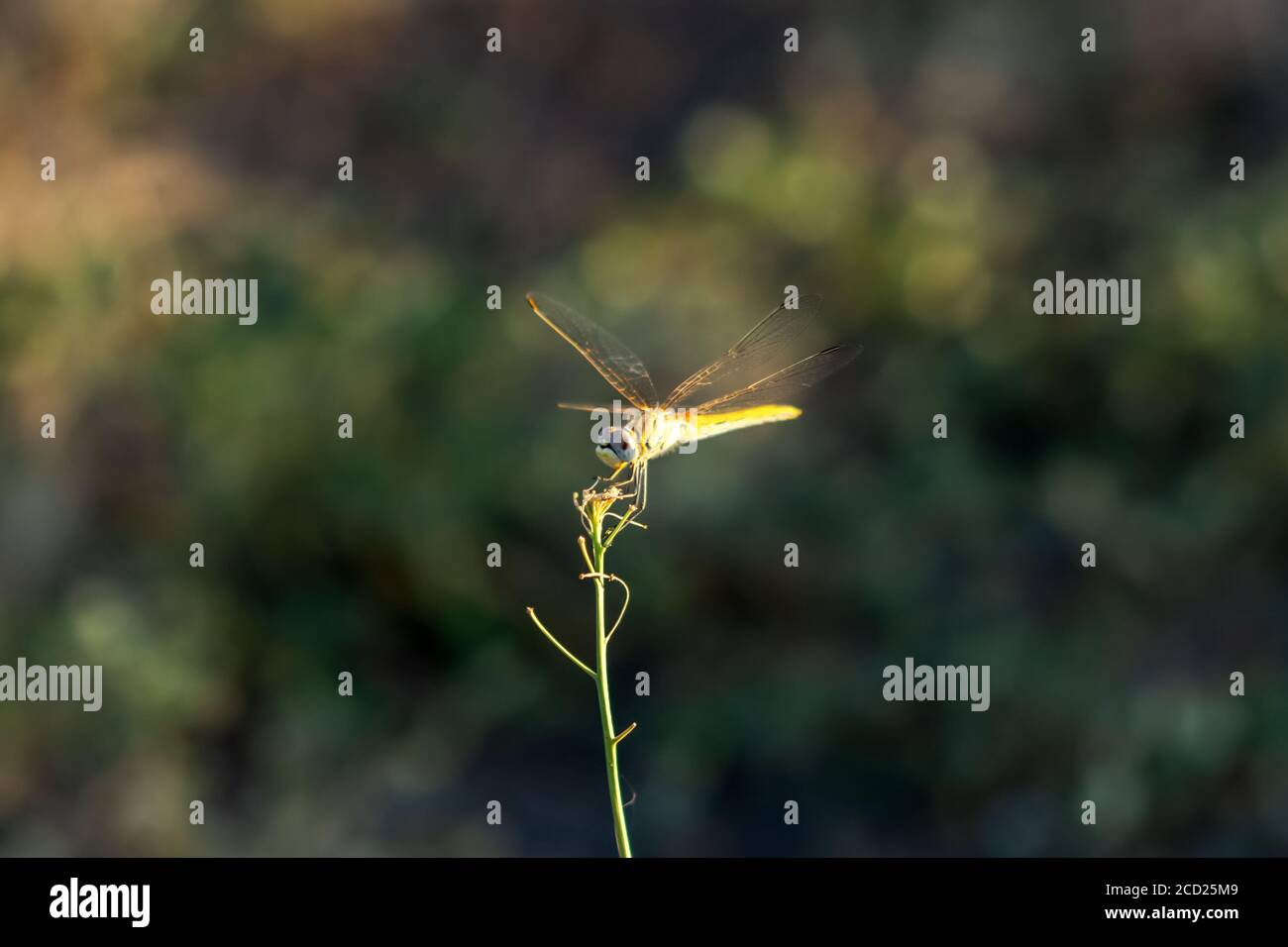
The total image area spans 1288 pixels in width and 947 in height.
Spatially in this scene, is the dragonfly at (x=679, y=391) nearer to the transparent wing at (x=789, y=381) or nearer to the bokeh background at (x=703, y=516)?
the transparent wing at (x=789, y=381)

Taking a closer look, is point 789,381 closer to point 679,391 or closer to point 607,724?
point 679,391

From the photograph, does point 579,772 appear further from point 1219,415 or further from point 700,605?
point 1219,415

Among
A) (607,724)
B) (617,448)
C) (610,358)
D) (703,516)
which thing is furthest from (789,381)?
(703,516)

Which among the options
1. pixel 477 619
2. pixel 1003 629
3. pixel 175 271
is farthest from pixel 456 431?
pixel 1003 629

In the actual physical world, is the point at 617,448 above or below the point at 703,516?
below

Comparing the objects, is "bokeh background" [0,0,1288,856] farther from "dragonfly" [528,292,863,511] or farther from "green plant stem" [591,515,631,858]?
"green plant stem" [591,515,631,858]

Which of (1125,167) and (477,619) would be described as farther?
(1125,167)
